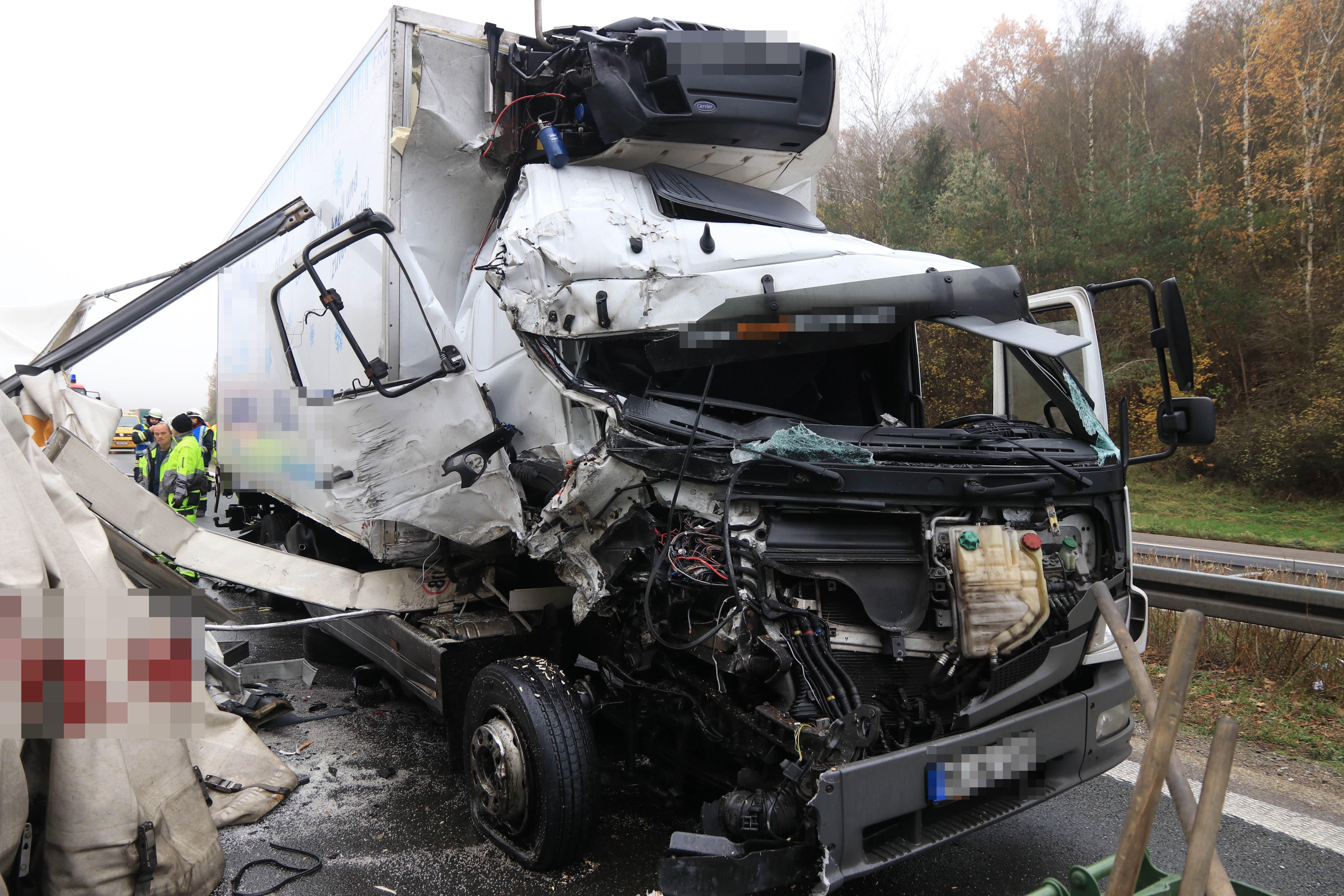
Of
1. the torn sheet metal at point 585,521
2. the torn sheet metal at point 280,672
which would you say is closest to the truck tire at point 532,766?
the torn sheet metal at point 585,521

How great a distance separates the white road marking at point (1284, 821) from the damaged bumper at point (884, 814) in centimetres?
88

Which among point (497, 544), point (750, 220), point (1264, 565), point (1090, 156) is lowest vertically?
point (1264, 565)

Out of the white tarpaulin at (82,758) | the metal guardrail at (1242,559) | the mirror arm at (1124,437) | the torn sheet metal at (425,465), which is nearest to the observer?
the white tarpaulin at (82,758)

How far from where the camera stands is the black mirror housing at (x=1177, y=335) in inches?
119

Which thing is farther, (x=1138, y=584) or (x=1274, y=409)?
(x=1274, y=409)

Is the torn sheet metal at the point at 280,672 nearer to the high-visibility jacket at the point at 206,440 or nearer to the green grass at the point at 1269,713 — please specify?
the high-visibility jacket at the point at 206,440

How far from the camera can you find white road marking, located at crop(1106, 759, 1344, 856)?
3270 millimetres

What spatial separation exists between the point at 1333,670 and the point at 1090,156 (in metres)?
21.0

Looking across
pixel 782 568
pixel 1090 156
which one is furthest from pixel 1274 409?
pixel 782 568

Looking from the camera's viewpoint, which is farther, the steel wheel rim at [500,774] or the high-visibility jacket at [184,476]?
the high-visibility jacket at [184,476]

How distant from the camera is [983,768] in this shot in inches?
101

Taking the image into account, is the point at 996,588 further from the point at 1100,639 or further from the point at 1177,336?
the point at 1177,336

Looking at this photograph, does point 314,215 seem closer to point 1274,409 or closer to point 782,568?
point 782,568

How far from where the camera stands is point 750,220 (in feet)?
12.9
